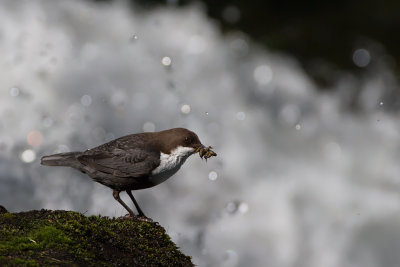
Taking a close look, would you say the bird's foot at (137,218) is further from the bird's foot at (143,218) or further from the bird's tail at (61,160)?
the bird's tail at (61,160)

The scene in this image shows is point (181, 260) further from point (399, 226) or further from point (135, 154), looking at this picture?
point (399, 226)

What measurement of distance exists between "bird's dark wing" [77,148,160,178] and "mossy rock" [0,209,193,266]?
66 cm

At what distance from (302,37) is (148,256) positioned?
905 centimetres

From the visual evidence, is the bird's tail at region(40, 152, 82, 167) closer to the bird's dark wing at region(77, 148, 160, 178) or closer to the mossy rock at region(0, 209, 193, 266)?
the bird's dark wing at region(77, 148, 160, 178)

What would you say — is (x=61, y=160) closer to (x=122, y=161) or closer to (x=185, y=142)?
(x=122, y=161)

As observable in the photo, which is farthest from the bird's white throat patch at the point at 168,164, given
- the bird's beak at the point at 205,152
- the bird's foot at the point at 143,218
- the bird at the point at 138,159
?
the bird's foot at the point at 143,218

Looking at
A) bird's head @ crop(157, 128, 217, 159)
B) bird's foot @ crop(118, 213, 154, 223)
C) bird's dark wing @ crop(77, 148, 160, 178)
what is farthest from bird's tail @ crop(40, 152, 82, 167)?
bird's head @ crop(157, 128, 217, 159)

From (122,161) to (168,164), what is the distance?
0.53 metres

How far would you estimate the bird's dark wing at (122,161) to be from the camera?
5.36m

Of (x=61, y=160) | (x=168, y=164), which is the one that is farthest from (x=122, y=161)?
(x=61, y=160)

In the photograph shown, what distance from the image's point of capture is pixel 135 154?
17.8 feet

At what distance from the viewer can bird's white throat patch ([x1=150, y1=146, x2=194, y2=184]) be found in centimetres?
537

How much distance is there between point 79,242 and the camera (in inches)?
155

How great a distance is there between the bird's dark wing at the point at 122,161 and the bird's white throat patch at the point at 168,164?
57 mm
